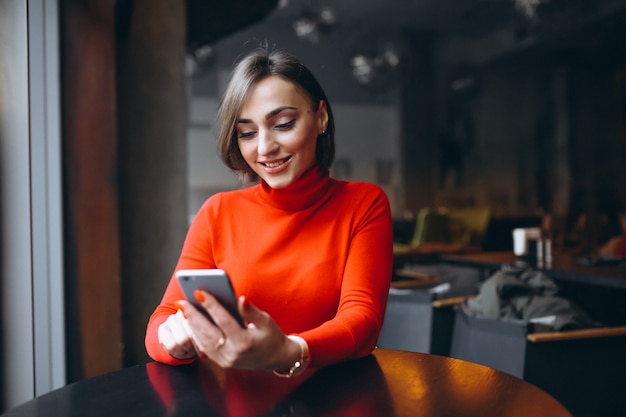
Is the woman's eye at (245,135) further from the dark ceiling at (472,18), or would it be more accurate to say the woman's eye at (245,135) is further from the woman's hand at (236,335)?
the dark ceiling at (472,18)

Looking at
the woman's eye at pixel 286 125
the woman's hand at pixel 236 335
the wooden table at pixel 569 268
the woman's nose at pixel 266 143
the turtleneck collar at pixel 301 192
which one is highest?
the woman's eye at pixel 286 125

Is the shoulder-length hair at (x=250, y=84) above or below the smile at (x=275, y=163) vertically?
above

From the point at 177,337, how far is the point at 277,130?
456mm

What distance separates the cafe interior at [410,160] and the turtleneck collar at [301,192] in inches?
9.3

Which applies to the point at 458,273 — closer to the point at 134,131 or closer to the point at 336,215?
the point at 134,131

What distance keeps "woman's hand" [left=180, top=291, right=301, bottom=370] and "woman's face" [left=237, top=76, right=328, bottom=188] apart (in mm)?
432

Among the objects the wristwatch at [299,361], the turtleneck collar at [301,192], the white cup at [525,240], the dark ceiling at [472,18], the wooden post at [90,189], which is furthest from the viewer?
the dark ceiling at [472,18]

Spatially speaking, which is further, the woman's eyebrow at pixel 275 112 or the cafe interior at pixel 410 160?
the cafe interior at pixel 410 160

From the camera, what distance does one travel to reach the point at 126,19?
2.90 meters

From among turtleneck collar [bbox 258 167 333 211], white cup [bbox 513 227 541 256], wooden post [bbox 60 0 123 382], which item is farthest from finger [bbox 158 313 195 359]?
white cup [bbox 513 227 541 256]

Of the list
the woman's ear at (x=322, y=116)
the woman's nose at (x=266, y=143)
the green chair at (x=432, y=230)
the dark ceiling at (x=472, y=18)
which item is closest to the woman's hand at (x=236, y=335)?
the woman's nose at (x=266, y=143)

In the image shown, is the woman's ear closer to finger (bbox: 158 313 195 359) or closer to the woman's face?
the woman's face

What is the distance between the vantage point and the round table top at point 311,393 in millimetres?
895

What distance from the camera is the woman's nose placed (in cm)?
118
